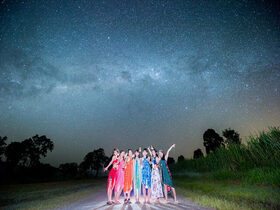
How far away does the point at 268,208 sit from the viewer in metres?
6.65

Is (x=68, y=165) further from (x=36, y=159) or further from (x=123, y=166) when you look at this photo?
(x=123, y=166)

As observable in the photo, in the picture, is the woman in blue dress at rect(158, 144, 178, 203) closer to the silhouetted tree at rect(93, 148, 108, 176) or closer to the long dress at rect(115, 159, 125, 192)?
the long dress at rect(115, 159, 125, 192)

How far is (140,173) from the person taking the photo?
32.8 feet

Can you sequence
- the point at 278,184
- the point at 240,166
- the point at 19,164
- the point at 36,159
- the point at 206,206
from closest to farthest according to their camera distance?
1. the point at 206,206
2. the point at 278,184
3. the point at 240,166
4. the point at 19,164
5. the point at 36,159

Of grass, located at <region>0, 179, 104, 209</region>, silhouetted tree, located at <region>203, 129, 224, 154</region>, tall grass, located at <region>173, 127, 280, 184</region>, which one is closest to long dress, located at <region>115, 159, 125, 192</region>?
grass, located at <region>0, 179, 104, 209</region>

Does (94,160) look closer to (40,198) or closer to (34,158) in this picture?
(34,158)

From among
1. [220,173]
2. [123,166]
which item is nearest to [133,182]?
[123,166]

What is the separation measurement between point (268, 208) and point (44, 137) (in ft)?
262

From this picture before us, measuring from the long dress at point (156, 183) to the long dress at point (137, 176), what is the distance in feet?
2.75

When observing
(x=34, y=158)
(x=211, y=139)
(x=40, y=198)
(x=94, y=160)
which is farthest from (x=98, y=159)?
(x=40, y=198)

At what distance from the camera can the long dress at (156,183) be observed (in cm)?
930

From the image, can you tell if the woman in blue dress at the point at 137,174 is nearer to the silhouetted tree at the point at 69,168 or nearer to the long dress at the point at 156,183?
the long dress at the point at 156,183

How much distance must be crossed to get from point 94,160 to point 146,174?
106350 millimetres

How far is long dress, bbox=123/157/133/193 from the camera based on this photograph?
956 centimetres
